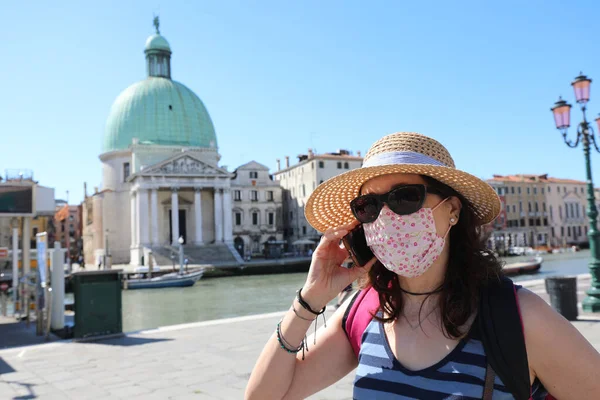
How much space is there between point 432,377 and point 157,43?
57.8 m

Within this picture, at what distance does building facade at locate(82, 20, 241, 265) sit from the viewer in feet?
148

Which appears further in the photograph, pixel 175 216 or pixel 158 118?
pixel 158 118

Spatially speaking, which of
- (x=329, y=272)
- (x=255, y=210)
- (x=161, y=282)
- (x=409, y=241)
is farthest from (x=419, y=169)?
(x=255, y=210)

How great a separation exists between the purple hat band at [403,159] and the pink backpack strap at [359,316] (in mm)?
433

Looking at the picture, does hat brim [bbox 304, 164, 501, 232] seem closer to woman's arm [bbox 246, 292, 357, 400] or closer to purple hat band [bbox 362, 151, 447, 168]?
purple hat band [bbox 362, 151, 447, 168]

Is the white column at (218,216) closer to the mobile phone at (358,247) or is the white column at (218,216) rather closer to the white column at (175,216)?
the white column at (175,216)

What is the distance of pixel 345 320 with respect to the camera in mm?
1716

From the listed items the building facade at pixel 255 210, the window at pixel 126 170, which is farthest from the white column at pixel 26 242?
the building facade at pixel 255 210

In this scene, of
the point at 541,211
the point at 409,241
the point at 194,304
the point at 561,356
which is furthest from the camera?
the point at 541,211

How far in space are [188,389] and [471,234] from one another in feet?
11.8

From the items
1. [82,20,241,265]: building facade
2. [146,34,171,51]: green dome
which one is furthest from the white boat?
[146,34,171,51]: green dome

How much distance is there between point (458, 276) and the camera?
1.51m

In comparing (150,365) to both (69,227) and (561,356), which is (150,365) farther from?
(69,227)

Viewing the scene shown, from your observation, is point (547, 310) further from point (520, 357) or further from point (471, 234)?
point (471, 234)
